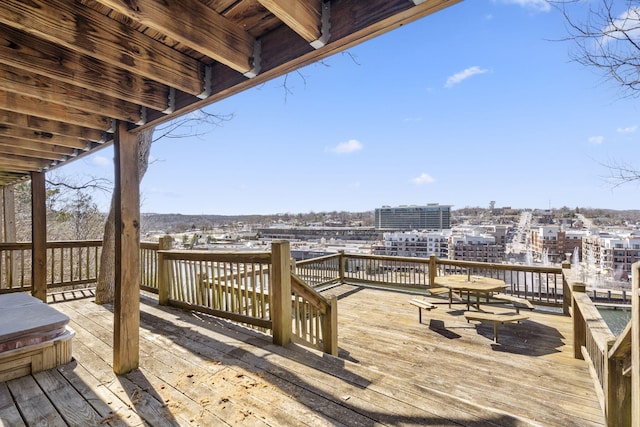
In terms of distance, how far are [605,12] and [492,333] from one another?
5011 millimetres

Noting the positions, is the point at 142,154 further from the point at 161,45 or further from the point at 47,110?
the point at 161,45

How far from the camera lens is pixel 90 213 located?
42.7 ft

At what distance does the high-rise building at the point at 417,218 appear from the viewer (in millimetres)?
17500

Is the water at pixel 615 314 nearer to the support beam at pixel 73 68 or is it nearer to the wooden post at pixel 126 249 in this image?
the wooden post at pixel 126 249

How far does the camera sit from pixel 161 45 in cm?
180

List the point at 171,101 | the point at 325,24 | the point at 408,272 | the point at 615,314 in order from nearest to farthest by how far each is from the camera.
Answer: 1. the point at 325,24
2. the point at 171,101
3. the point at 408,272
4. the point at 615,314

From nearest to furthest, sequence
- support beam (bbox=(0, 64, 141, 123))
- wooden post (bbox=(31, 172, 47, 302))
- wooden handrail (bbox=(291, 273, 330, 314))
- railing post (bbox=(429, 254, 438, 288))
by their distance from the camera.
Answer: support beam (bbox=(0, 64, 141, 123))
wooden handrail (bbox=(291, 273, 330, 314))
wooden post (bbox=(31, 172, 47, 302))
railing post (bbox=(429, 254, 438, 288))

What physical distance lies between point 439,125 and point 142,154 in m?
23.3

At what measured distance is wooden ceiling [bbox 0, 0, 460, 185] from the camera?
1.28 m

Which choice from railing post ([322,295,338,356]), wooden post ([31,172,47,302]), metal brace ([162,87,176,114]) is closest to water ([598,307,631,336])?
railing post ([322,295,338,356])

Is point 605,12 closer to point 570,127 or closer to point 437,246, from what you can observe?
point 437,246

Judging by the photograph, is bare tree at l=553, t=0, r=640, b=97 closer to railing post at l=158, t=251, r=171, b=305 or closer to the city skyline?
the city skyline

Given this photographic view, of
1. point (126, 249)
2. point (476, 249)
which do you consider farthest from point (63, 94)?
point (476, 249)

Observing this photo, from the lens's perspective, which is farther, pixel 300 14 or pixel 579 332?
pixel 579 332
